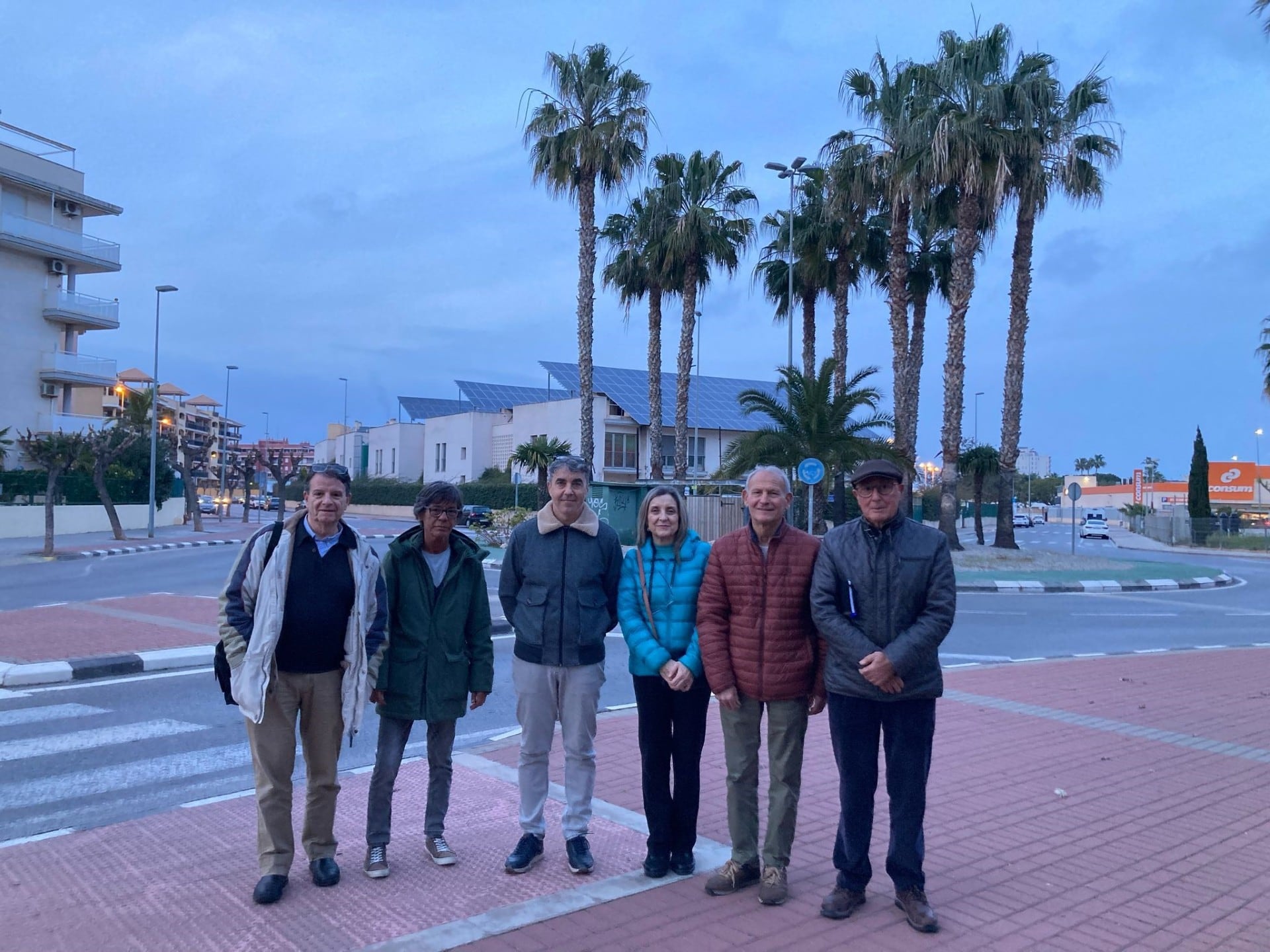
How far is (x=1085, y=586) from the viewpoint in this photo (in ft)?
76.1

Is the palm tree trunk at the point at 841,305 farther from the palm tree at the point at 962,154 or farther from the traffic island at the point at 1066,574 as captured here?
the traffic island at the point at 1066,574

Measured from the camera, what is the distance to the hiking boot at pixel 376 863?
4.60 metres

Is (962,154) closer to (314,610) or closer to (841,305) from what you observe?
(841,305)

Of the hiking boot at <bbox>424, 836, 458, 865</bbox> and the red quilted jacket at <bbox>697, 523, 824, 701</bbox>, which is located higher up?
the red quilted jacket at <bbox>697, 523, 824, 701</bbox>

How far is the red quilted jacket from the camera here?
4.43 metres

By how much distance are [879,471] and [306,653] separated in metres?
2.50

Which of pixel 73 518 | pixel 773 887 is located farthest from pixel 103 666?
pixel 73 518

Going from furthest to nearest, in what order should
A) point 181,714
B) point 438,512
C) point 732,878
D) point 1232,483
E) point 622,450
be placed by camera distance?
point 1232,483 → point 622,450 → point 181,714 → point 438,512 → point 732,878

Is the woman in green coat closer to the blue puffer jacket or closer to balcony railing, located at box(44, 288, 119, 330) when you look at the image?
the blue puffer jacket

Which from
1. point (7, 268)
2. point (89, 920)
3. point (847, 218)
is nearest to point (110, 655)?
point (89, 920)

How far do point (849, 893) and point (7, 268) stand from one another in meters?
47.7

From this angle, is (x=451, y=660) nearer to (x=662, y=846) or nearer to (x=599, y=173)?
(x=662, y=846)

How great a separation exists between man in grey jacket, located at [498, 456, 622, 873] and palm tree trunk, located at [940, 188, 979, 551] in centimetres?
2315

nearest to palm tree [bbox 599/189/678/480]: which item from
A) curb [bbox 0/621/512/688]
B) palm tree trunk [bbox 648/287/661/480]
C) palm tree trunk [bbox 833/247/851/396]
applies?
palm tree trunk [bbox 648/287/661/480]
